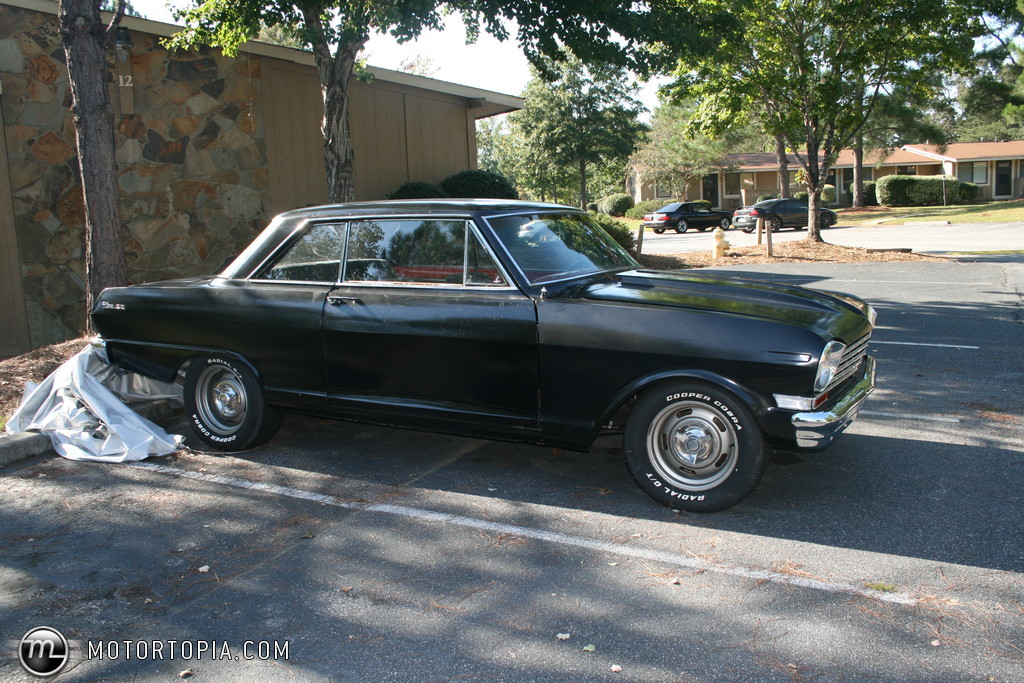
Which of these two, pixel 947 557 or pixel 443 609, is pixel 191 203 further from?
pixel 947 557

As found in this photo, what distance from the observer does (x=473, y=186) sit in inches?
592

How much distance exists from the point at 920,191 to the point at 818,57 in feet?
108

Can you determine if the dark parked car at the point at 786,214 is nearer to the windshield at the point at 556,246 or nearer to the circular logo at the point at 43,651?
the windshield at the point at 556,246

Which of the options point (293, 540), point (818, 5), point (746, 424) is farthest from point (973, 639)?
point (818, 5)

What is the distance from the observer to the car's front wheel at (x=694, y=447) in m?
4.23

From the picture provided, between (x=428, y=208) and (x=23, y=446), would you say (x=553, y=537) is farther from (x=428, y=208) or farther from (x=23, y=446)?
(x=23, y=446)

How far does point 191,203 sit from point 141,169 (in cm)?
83

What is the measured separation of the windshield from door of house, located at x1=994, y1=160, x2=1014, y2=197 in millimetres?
59159

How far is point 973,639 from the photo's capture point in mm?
3105

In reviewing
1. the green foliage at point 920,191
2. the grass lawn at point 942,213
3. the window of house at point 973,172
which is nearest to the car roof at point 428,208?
the grass lawn at point 942,213

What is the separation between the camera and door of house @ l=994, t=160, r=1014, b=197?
54438mm

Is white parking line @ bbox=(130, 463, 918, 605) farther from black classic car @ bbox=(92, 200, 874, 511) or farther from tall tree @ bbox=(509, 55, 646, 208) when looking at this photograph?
tall tree @ bbox=(509, 55, 646, 208)

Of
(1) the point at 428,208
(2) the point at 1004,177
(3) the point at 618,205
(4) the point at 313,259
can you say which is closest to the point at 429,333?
(1) the point at 428,208

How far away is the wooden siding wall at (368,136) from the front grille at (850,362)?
32.3 ft
